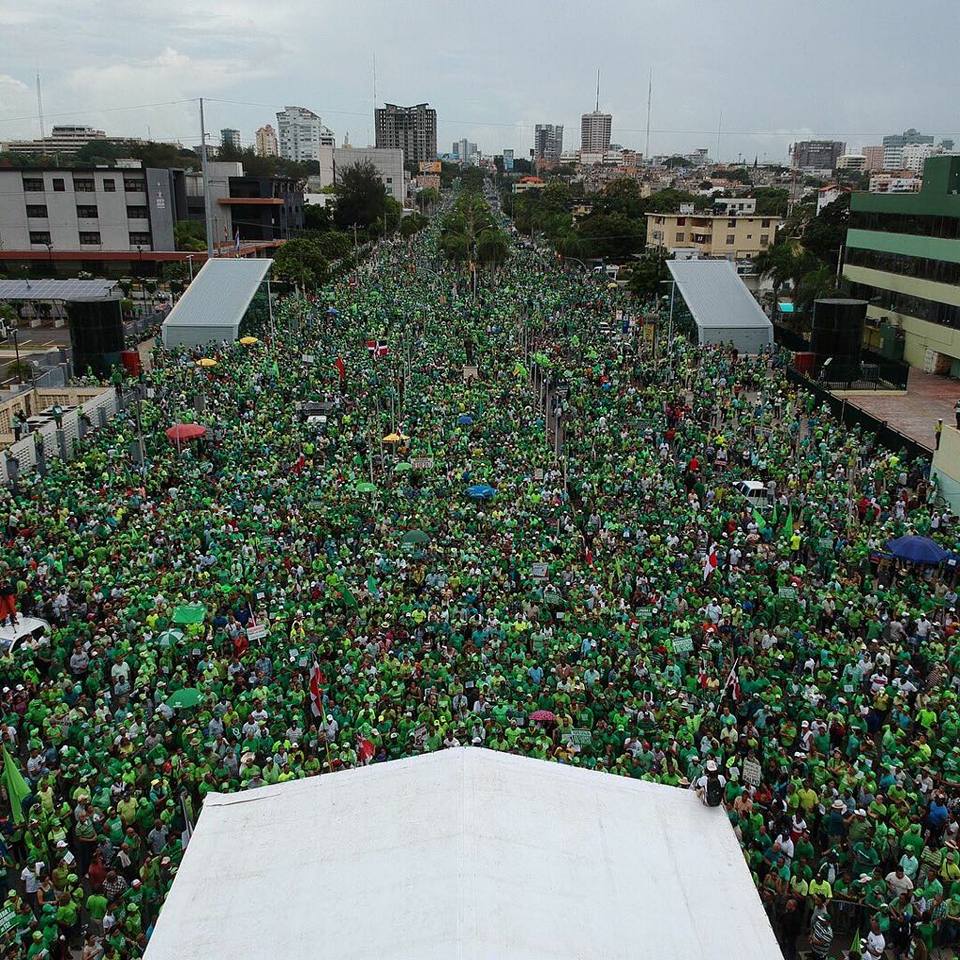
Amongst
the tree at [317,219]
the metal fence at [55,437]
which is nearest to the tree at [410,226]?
the tree at [317,219]

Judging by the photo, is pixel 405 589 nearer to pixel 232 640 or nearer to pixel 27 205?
pixel 232 640

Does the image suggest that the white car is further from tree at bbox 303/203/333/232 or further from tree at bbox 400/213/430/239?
tree at bbox 400/213/430/239

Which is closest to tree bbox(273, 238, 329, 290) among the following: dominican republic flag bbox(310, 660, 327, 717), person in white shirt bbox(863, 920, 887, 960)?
dominican republic flag bbox(310, 660, 327, 717)

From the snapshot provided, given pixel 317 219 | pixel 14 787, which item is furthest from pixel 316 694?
pixel 317 219

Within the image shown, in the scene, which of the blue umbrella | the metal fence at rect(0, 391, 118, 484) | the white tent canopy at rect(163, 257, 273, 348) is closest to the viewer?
the blue umbrella

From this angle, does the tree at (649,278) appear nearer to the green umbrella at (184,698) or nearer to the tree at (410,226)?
the green umbrella at (184,698)

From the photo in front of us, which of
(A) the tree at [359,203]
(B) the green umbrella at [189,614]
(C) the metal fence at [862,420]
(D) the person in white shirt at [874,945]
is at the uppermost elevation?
(A) the tree at [359,203]
